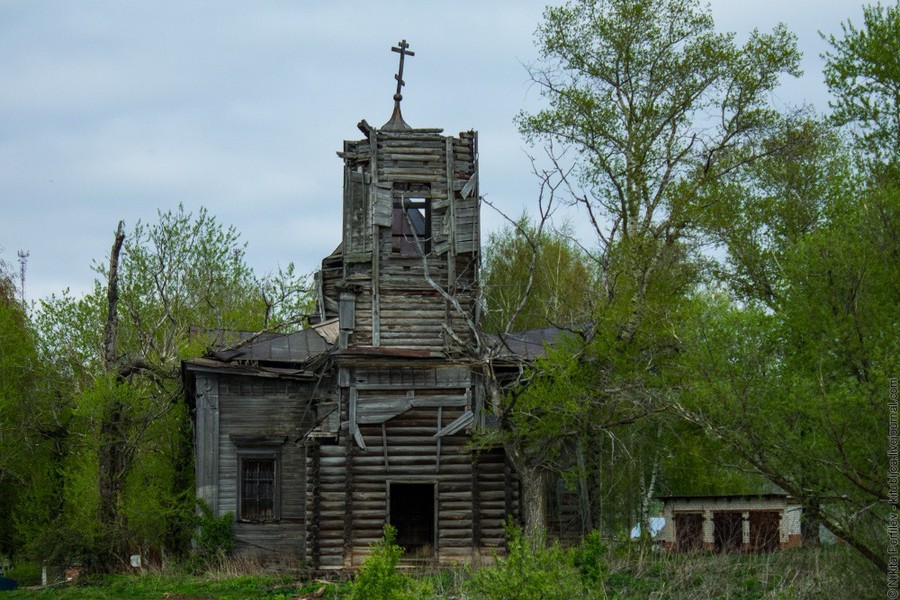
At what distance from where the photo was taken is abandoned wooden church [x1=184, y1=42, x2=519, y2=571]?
24406mm

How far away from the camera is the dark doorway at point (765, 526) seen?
27.0 metres

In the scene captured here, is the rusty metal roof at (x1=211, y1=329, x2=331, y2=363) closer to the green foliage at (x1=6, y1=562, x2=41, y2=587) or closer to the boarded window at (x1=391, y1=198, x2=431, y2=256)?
the boarded window at (x1=391, y1=198, x2=431, y2=256)

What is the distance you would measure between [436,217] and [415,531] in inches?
302

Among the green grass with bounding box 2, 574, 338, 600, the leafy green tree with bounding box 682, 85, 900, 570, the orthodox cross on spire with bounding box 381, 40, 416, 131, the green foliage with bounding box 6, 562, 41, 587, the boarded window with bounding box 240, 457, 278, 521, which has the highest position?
the orthodox cross on spire with bounding box 381, 40, 416, 131

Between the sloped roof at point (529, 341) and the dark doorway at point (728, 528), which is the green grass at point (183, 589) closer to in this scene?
the sloped roof at point (529, 341)

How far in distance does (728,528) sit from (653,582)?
30.3 ft

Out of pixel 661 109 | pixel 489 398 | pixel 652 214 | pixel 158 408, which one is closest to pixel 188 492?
pixel 158 408

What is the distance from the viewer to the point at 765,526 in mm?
27219

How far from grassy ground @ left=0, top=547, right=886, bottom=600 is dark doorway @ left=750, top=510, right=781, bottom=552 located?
470cm

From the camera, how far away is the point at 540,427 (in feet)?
73.6

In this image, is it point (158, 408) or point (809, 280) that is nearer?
point (809, 280)

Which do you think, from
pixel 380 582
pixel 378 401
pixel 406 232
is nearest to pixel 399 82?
pixel 406 232

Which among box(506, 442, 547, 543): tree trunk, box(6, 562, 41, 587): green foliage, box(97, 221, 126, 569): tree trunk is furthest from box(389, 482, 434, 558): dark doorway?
box(6, 562, 41, 587): green foliage

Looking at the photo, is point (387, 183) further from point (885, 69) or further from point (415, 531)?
point (885, 69)
